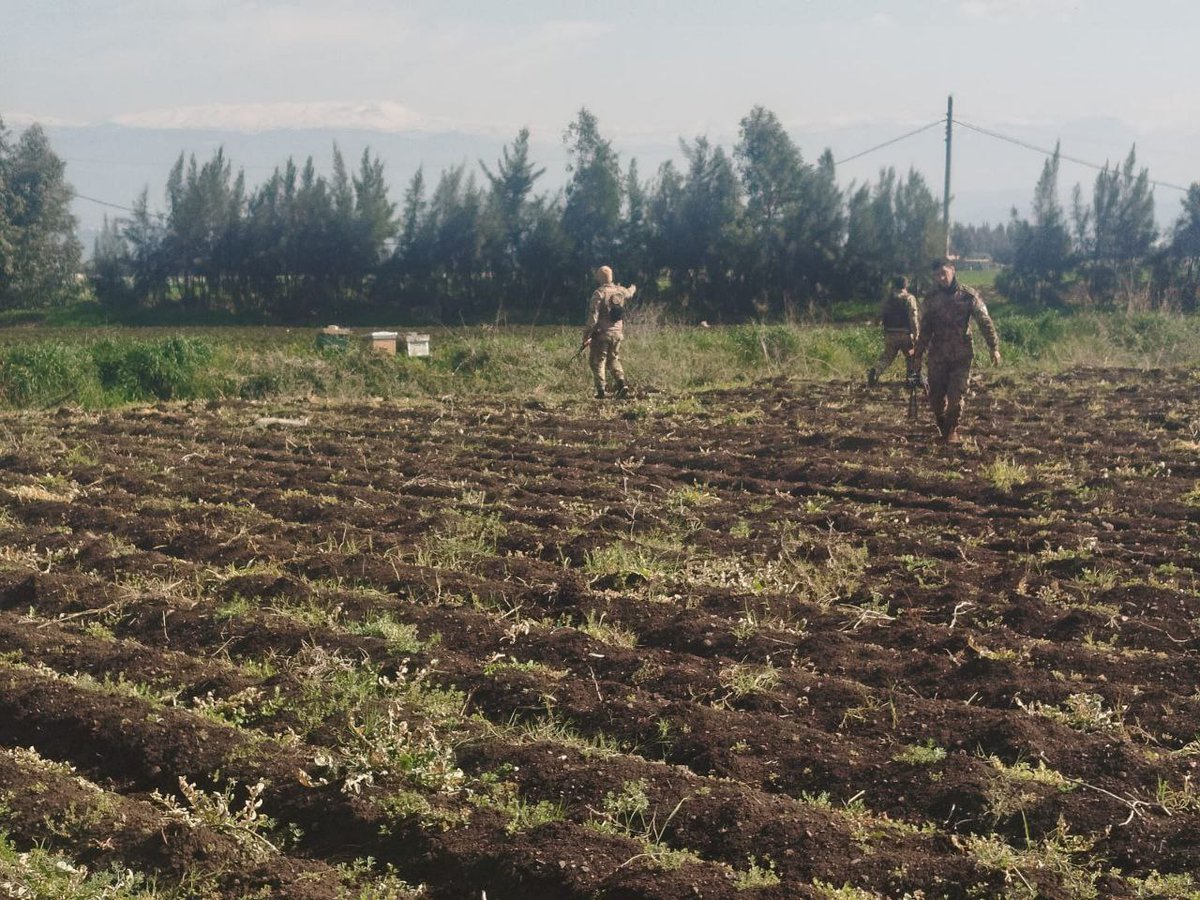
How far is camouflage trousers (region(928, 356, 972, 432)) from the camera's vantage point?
463 inches

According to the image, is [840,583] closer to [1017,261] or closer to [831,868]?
[831,868]

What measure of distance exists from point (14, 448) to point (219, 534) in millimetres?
4894

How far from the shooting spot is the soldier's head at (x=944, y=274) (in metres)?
11.8

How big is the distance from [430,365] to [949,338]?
364 inches

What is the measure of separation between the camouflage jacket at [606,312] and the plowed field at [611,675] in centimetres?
451

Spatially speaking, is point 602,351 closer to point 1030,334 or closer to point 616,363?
point 616,363

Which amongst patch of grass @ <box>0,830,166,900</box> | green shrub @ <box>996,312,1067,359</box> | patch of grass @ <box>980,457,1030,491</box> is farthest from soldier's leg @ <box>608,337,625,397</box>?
patch of grass @ <box>0,830,166,900</box>

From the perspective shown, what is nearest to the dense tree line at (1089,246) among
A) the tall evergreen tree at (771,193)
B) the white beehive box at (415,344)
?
the tall evergreen tree at (771,193)

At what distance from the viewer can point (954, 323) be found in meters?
11.7

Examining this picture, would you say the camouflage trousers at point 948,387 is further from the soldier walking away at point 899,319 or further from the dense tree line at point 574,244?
the dense tree line at point 574,244

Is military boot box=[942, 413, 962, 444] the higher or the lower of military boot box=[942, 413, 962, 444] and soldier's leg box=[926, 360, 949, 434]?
the lower

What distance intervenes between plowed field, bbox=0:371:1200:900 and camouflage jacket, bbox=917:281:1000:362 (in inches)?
43.7

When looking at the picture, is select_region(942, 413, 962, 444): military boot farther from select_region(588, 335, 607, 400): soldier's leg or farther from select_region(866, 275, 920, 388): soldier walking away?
select_region(588, 335, 607, 400): soldier's leg

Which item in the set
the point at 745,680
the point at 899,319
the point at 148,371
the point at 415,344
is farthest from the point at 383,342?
the point at 745,680
